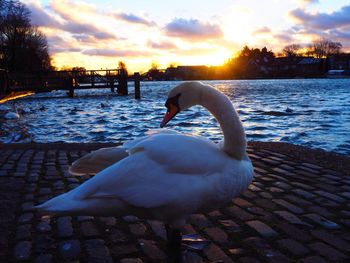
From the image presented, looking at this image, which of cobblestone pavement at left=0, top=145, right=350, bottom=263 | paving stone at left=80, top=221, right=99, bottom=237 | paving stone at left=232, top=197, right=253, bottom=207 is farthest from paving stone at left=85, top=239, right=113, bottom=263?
paving stone at left=232, top=197, right=253, bottom=207

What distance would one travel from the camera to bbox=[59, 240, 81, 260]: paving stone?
2.98 metres

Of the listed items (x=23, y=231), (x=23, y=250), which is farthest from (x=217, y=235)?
(x=23, y=231)

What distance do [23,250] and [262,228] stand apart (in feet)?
6.38

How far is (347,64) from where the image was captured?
5300 inches

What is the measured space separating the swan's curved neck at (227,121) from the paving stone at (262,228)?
3.20ft

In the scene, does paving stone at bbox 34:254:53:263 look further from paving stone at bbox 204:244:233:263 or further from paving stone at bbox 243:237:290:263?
paving stone at bbox 243:237:290:263

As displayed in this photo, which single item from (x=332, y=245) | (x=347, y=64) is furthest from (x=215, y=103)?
(x=347, y=64)

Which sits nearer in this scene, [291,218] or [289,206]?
A: [291,218]

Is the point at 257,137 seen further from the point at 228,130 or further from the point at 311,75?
the point at 311,75

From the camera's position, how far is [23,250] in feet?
10.0

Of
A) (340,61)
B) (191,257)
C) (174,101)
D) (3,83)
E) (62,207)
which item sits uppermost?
(340,61)

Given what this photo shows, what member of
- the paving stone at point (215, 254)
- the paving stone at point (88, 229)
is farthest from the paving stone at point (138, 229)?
the paving stone at point (215, 254)

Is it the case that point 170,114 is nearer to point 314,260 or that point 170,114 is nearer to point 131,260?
A: point 131,260

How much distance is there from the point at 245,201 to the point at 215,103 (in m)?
1.80
